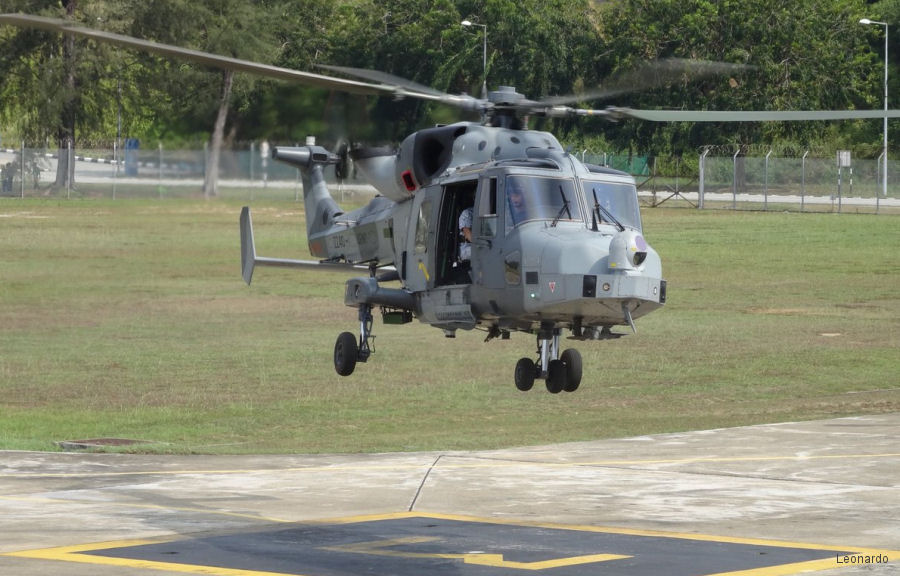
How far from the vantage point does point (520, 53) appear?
4892 inches

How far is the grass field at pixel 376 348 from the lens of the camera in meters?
76.8

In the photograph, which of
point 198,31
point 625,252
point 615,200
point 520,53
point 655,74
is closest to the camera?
point 625,252

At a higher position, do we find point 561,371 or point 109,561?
point 561,371

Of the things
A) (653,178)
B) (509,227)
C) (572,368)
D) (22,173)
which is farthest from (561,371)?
(22,173)

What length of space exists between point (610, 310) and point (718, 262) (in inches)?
3229

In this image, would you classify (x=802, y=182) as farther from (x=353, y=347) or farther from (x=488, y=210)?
(x=488, y=210)

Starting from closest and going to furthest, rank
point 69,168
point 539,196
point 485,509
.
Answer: point 539,196
point 485,509
point 69,168

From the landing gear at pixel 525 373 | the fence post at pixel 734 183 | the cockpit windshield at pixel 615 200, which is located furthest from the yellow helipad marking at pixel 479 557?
the fence post at pixel 734 183

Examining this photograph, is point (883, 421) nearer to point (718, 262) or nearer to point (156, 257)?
point (718, 262)

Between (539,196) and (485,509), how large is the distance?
131 ft

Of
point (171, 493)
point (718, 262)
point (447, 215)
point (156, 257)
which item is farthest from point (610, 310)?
point (156, 257)

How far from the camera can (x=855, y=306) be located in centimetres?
10075

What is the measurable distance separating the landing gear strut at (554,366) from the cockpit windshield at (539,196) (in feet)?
7.37

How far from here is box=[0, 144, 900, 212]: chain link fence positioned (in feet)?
413
